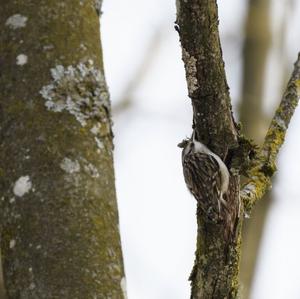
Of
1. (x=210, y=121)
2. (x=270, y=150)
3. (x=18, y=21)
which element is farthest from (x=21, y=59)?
(x=270, y=150)

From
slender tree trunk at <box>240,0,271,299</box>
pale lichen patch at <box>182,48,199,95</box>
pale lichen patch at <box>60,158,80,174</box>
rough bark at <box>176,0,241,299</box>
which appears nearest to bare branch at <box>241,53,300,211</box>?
rough bark at <box>176,0,241,299</box>

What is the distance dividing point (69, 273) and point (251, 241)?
12.3 ft

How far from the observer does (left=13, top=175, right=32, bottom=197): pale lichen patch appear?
164 centimetres

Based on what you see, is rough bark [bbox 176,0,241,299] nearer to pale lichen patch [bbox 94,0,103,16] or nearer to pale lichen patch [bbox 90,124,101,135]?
pale lichen patch [bbox 94,0,103,16]

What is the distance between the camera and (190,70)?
7.43ft

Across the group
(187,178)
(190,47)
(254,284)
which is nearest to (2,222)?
(190,47)

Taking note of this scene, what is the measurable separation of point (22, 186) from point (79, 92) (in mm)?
288

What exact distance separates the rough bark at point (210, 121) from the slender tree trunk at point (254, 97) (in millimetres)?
2411

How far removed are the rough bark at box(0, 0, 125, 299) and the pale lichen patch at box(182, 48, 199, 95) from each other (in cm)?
43

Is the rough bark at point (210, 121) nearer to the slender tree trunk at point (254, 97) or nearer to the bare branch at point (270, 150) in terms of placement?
the bare branch at point (270, 150)

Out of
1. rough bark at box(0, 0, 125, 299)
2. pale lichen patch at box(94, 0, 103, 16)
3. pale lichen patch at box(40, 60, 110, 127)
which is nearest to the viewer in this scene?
rough bark at box(0, 0, 125, 299)

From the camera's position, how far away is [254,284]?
16.6 ft

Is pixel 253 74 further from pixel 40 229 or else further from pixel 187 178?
pixel 40 229

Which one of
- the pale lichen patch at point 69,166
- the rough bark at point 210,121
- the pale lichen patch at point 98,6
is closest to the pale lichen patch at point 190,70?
the rough bark at point 210,121
